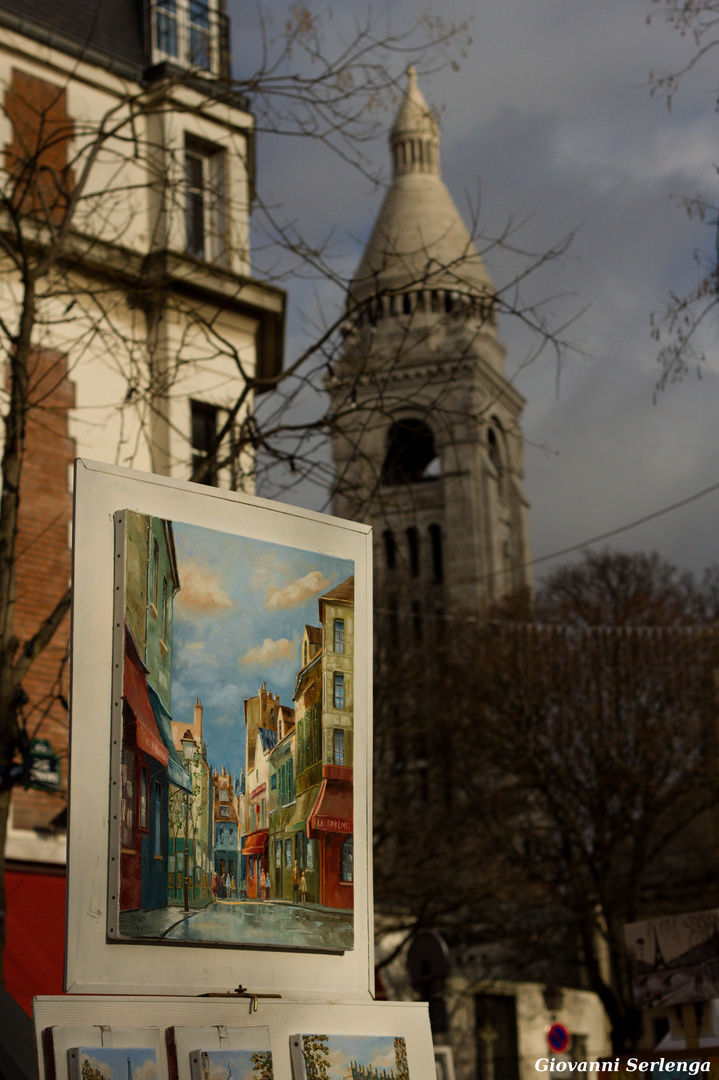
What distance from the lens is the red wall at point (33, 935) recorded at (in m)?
12.1

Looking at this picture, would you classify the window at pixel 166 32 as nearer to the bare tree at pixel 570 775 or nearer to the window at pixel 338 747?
the bare tree at pixel 570 775

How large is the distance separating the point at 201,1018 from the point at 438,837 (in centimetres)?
2498

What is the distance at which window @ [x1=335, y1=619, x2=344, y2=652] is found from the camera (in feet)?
13.5

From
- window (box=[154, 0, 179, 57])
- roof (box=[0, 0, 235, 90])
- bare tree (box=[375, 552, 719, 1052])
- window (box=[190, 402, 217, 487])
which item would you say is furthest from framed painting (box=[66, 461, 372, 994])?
bare tree (box=[375, 552, 719, 1052])

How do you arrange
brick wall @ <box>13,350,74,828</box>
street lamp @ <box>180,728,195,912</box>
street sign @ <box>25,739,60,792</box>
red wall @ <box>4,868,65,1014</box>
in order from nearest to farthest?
Result: 1. street lamp @ <box>180,728,195,912</box>
2. red wall @ <box>4,868,65,1014</box>
3. street sign @ <box>25,739,60,792</box>
4. brick wall @ <box>13,350,74,828</box>

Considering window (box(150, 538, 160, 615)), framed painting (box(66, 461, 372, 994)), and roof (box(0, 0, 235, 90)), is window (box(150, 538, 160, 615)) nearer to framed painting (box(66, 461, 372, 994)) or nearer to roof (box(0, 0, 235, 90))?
framed painting (box(66, 461, 372, 994))

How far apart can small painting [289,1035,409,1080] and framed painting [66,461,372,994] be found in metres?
0.17

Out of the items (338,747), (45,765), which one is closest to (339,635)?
(338,747)

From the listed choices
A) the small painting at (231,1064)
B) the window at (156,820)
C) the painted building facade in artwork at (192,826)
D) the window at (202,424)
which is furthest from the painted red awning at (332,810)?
the window at (202,424)

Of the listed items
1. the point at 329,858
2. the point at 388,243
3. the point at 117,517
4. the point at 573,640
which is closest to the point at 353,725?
the point at 329,858

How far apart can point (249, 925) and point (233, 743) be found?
1.65 ft

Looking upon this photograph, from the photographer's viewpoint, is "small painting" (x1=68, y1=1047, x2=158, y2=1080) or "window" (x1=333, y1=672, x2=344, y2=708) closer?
"small painting" (x1=68, y1=1047, x2=158, y2=1080)

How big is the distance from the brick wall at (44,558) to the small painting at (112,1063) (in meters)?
10.2

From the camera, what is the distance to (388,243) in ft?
31.6
